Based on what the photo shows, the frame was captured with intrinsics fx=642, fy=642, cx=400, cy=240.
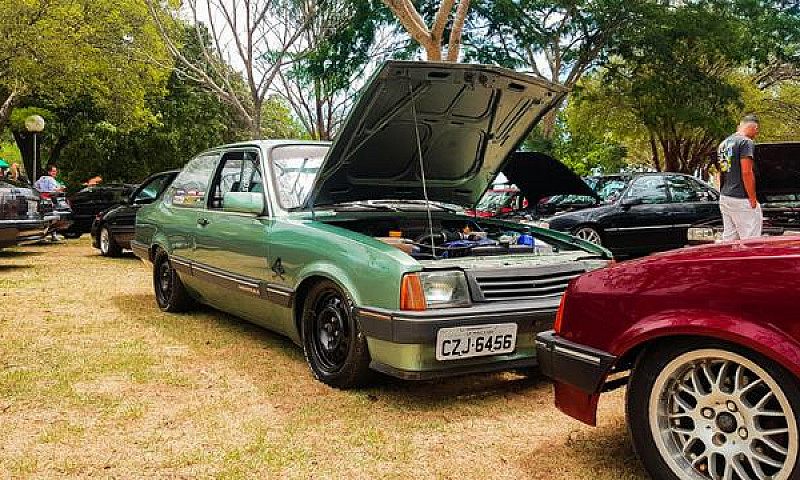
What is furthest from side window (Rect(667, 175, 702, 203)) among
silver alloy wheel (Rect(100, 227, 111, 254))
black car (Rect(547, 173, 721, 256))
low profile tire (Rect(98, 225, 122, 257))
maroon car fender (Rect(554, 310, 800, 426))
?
silver alloy wheel (Rect(100, 227, 111, 254))

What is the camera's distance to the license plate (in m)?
3.36

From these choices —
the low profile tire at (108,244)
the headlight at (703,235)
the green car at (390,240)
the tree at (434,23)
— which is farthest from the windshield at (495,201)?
the low profile tire at (108,244)

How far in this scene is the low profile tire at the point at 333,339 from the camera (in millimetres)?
3684

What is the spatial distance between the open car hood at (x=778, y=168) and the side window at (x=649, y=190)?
8.72 feet

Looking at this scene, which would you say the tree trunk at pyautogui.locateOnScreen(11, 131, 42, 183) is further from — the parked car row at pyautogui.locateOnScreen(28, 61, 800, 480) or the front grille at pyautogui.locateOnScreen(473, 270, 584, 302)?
the front grille at pyautogui.locateOnScreen(473, 270, 584, 302)

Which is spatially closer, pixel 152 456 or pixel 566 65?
pixel 152 456

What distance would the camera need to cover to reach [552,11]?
54.2 ft

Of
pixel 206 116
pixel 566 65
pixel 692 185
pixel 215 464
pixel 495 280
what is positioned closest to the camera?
pixel 215 464

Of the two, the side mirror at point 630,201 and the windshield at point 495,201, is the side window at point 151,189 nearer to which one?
the windshield at point 495,201

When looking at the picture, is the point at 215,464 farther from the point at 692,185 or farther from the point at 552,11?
the point at 552,11

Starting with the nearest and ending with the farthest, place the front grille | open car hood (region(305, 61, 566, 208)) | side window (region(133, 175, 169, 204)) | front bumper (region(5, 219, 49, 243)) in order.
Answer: the front grille < open car hood (region(305, 61, 566, 208)) < front bumper (region(5, 219, 49, 243)) < side window (region(133, 175, 169, 204))

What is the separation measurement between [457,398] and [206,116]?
1090 inches

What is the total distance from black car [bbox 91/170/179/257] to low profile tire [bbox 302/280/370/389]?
6.87 m

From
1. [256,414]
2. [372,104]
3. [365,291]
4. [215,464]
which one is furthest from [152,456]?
[372,104]
